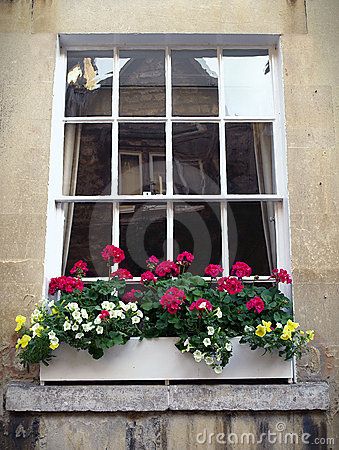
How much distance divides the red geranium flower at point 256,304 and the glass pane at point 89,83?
1727 millimetres

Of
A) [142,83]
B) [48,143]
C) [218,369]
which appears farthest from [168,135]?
[218,369]

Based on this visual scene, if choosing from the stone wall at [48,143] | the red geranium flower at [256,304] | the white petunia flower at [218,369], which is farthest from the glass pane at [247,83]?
the white petunia flower at [218,369]

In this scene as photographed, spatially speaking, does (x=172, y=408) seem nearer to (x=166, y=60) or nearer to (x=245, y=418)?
(x=245, y=418)

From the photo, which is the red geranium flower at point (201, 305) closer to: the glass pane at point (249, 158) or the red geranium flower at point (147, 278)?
the red geranium flower at point (147, 278)

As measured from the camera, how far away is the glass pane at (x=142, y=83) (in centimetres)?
408

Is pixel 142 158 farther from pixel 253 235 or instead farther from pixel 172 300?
pixel 172 300

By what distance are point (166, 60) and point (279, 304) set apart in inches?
77.8

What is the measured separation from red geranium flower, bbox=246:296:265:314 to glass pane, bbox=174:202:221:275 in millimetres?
528

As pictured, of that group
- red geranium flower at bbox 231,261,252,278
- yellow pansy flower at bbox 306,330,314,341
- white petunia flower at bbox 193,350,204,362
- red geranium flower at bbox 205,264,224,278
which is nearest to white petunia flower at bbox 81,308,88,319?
white petunia flower at bbox 193,350,204,362

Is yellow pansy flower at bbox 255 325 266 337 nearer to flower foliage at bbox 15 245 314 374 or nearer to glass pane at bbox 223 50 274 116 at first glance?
flower foliage at bbox 15 245 314 374

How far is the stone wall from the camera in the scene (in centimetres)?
334

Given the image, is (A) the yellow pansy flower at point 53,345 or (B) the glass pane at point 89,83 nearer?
(A) the yellow pansy flower at point 53,345

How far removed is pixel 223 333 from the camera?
3.28 metres

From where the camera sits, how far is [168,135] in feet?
13.1
